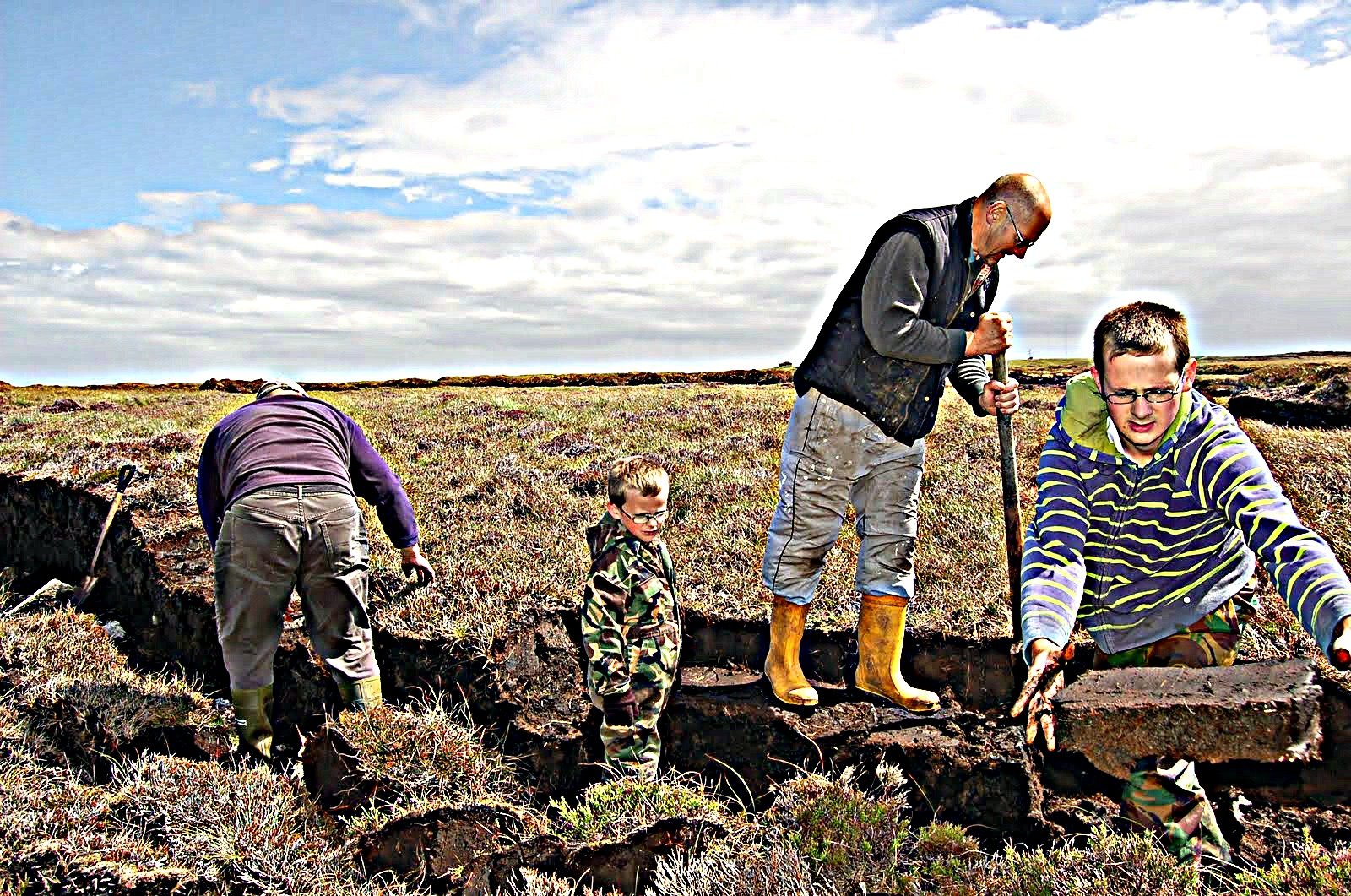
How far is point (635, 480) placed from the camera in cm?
459

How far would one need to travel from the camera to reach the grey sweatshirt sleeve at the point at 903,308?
4246 mm

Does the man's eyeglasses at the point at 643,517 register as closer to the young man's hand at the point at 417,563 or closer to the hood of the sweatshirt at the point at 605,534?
the hood of the sweatshirt at the point at 605,534

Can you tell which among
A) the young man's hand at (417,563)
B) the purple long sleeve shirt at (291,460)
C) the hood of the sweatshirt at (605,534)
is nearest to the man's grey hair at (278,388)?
the purple long sleeve shirt at (291,460)

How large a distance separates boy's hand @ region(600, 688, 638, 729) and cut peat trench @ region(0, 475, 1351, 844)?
0.56 m

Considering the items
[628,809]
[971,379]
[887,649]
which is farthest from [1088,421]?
[628,809]

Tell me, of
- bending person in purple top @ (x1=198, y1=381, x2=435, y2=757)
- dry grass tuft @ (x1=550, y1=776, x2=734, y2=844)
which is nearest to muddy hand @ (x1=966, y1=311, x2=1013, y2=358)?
dry grass tuft @ (x1=550, y1=776, x2=734, y2=844)

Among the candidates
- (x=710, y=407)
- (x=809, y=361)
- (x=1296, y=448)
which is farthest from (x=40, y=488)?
(x=1296, y=448)

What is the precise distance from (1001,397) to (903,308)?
2.34 feet

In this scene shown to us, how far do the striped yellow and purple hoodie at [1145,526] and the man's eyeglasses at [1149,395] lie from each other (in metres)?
0.11

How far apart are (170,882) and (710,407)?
11072 mm

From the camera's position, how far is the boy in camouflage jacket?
4.60 metres

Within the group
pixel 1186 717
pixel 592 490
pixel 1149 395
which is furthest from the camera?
pixel 592 490

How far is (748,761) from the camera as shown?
4.95 m

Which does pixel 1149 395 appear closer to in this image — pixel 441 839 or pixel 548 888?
pixel 548 888
